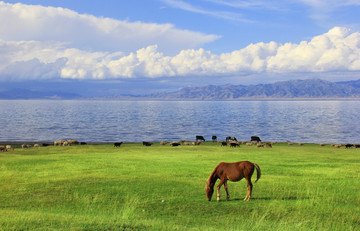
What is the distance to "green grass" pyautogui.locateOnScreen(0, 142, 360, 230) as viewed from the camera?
11719 mm

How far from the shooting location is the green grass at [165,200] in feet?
38.4

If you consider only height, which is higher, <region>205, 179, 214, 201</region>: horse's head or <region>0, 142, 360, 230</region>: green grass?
<region>205, 179, 214, 201</region>: horse's head

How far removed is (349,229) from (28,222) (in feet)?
37.0

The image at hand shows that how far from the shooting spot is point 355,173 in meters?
25.0

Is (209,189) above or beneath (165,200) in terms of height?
above

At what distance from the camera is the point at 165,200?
51.9 feet

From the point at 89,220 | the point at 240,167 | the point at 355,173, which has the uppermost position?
the point at 240,167

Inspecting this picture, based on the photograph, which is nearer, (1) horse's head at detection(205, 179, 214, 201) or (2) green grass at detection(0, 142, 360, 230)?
(2) green grass at detection(0, 142, 360, 230)

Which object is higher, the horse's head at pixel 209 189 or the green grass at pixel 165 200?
the horse's head at pixel 209 189

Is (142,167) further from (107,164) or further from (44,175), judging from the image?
Result: (44,175)

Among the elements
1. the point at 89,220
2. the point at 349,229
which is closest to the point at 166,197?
the point at 89,220

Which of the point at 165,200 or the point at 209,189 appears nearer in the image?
the point at 209,189

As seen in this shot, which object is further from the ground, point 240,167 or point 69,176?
point 240,167

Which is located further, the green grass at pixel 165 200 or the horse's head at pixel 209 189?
the horse's head at pixel 209 189
